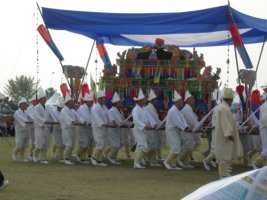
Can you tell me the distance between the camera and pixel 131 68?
1493cm

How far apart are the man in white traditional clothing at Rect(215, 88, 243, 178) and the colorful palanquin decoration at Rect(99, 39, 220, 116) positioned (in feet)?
13.8

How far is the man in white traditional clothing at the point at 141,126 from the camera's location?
1332 centimetres

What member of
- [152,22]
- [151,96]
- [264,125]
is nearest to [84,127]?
[151,96]

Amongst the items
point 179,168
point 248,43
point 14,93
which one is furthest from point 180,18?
point 14,93

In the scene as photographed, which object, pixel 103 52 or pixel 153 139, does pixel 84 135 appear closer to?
pixel 153 139

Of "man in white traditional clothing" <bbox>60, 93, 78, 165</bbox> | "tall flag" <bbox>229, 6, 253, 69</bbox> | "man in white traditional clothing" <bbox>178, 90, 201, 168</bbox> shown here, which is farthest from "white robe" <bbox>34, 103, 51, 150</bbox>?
"tall flag" <bbox>229, 6, 253, 69</bbox>

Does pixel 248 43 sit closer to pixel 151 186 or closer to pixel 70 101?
pixel 70 101

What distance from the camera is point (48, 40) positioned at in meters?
15.4

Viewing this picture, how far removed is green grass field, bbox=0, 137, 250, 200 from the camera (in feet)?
30.2

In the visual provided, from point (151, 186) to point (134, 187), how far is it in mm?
329

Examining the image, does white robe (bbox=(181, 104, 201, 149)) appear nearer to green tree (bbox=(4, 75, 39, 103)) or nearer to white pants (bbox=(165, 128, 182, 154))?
white pants (bbox=(165, 128, 182, 154))

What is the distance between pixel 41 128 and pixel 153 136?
2.92 metres

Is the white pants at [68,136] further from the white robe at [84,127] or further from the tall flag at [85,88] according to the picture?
the tall flag at [85,88]

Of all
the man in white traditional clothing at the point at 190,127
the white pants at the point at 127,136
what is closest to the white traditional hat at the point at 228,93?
the man in white traditional clothing at the point at 190,127
